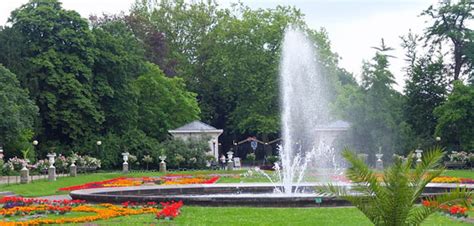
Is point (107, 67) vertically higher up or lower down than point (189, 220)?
higher up

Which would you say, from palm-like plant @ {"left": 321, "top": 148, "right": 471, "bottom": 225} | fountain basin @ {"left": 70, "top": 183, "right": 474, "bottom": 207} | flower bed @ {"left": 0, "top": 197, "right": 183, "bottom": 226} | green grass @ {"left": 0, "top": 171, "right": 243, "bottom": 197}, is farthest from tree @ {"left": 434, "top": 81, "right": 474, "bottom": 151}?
palm-like plant @ {"left": 321, "top": 148, "right": 471, "bottom": 225}

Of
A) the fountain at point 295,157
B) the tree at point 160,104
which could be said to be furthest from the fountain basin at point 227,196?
the tree at point 160,104

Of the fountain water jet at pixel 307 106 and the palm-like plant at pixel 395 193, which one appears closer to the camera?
the palm-like plant at pixel 395 193

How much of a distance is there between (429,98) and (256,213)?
4165cm

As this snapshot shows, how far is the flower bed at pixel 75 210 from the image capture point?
16141 mm

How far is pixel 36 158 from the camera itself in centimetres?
4469

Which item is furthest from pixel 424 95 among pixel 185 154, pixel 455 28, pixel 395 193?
pixel 395 193

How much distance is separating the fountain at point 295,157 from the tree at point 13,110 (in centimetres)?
1366

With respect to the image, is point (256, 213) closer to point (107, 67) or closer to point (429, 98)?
point (107, 67)

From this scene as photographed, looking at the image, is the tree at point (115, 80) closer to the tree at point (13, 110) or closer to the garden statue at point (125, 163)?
the garden statue at point (125, 163)

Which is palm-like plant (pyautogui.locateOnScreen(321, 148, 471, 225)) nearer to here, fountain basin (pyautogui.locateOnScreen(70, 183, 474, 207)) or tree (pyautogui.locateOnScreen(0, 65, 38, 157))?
fountain basin (pyautogui.locateOnScreen(70, 183, 474, 207))

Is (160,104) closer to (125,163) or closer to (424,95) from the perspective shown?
(125,163)

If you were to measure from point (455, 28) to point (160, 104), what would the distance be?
24980mm

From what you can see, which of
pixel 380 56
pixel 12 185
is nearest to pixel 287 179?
pixel 12 185
